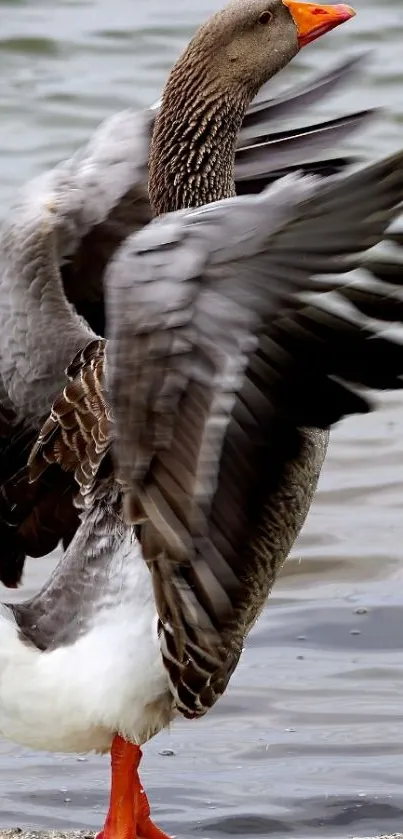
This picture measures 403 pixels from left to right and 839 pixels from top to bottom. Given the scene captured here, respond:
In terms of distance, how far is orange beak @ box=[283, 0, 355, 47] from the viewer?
5.46 meters

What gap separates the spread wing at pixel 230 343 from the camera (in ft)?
12.3

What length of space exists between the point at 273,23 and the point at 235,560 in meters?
1.93

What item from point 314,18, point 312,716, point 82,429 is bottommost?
point 312,716

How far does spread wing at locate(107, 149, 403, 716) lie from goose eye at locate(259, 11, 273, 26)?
1.52m

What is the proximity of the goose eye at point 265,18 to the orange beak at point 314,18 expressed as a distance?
0.38 ft

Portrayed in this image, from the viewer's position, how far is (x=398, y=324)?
152 inches

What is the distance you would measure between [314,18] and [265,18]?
0.21 metres

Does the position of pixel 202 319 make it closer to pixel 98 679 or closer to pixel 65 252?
pixel 98 679

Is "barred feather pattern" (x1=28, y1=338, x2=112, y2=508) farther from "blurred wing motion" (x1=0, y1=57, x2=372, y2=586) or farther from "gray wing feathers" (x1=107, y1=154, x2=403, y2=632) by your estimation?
"gray wing feathers" (x1=107, y1=154, x2=403, y2=632)

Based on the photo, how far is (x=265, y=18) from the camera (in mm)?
5348

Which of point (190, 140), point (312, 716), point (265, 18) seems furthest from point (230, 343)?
point (312, 716)

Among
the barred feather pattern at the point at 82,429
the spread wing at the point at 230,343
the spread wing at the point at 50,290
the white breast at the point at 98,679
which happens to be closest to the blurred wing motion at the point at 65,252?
the spread wing at the point at 50,290

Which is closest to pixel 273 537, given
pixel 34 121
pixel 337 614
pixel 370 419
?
pixel 337 614

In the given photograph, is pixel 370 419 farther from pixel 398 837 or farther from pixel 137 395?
pixel 137 395
